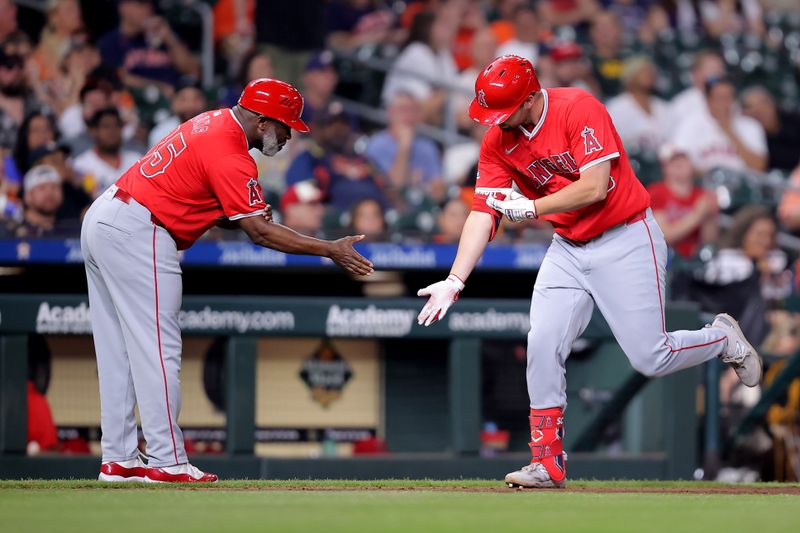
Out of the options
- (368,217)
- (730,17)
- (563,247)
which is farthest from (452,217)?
(730,17)

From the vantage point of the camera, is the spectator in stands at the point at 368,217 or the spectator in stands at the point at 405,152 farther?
the spectator in stands at the point at 405,152

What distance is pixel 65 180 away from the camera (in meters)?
9.23

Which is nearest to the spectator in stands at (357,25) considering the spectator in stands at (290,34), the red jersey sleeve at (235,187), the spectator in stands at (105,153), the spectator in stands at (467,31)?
the spectator in stands at (290,34)

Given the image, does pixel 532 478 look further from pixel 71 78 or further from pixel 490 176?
pixel 71 78

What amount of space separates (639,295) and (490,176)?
0.81 metres

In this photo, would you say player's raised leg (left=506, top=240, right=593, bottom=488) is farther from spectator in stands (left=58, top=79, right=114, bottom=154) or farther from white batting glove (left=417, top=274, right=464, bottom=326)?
spectator in stands (left=58, top=79, right=114, bottom=154)

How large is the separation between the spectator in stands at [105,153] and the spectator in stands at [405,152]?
215 cm

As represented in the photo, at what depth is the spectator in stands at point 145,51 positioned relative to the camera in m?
10.7

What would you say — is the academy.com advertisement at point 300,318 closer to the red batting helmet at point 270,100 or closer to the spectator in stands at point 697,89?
the red batting helmet at point 270,100

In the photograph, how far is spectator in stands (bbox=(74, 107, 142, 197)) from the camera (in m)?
9.62

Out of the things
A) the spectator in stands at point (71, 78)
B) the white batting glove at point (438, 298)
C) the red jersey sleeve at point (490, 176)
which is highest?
the spectator in stands at point (71, 78)

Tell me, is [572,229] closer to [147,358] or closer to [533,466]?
[533,466]

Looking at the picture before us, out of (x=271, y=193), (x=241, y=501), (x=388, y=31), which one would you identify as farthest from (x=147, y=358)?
(x=388, y=31)

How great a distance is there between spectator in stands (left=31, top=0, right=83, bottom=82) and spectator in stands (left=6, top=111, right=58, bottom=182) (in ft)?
2.49
